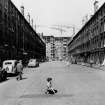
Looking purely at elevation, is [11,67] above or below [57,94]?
above

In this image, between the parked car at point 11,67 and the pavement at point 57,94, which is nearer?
the pavement at point 57,94

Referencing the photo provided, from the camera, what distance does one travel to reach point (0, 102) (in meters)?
11.2

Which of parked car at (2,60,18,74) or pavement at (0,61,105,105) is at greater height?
parked car at (2,60,18,74)

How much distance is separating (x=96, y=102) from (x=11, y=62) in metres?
19.5

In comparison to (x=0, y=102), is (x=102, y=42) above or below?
above

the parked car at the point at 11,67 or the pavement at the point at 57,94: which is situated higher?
the parked car at the point at 11,67

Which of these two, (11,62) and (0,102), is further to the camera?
(11,62)

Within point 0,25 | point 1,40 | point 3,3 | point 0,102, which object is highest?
point 3,3

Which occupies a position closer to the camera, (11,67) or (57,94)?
(57,94)

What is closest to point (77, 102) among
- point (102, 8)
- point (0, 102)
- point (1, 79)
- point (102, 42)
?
point (0, 102)

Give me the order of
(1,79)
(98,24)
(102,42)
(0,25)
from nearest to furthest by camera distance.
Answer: (1,79) < (0,25) < (102,42) < (98,24)

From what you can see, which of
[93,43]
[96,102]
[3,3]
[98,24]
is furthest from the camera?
[93,43]

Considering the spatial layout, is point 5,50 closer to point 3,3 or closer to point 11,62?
point 3,3

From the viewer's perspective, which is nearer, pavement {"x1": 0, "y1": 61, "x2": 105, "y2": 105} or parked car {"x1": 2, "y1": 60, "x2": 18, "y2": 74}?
pavement {"x1": 0, "y1": 61, "x2": 105, "y2": 105}
